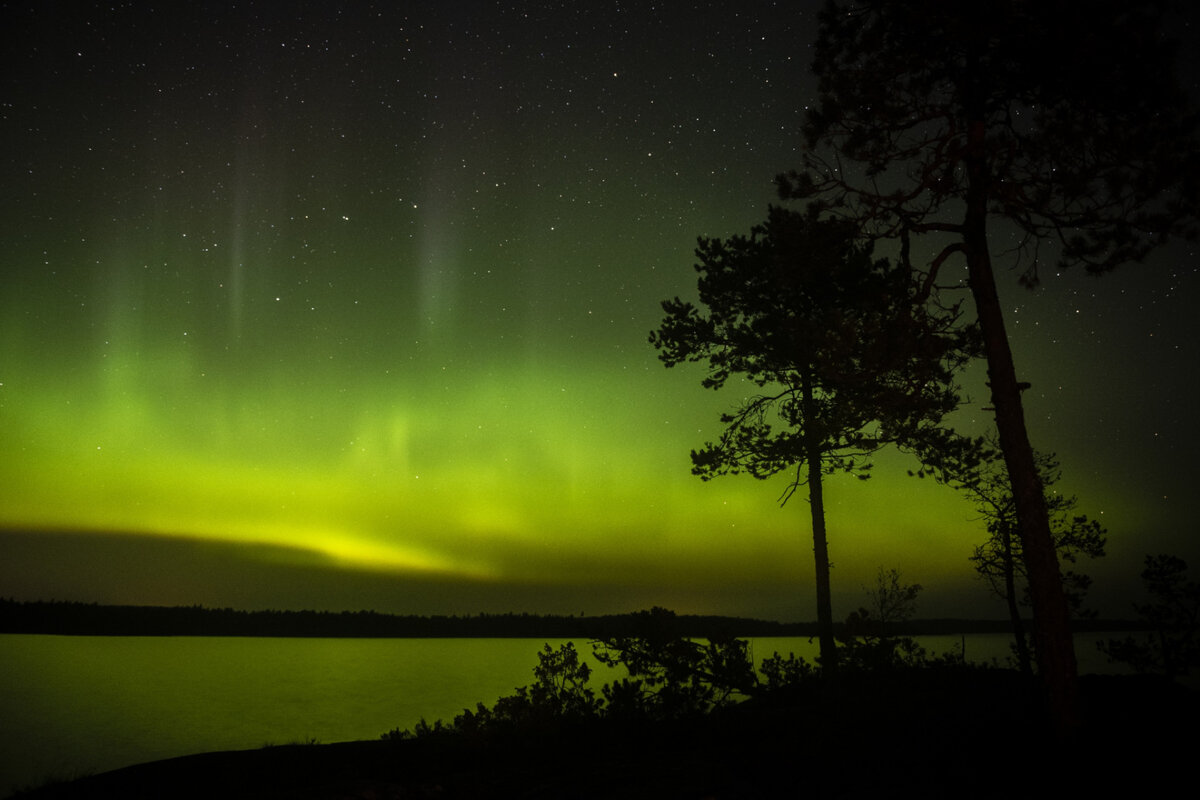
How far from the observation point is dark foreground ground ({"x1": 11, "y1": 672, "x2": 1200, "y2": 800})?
8969mm

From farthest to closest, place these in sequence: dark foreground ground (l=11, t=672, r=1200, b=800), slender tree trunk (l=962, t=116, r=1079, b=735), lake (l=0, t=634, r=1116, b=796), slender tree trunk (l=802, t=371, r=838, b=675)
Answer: lake (l=0, t=634, r=1116, b=796) < slender tree trunk (l=802, t=371, r=838, b=675) < slender tree trunk (l=962, t=116, r=1079, b=735) < dark foreground ground (l=11, t=672, r=1200, b=800)

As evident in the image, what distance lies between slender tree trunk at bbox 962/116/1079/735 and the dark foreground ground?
0.86 meters

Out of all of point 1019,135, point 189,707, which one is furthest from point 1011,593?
point 189,707

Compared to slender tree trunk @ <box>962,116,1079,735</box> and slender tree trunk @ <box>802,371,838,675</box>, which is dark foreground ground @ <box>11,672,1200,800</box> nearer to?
slender tree trunk @ <box>962,116,1079,735</box>

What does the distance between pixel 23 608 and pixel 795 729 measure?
194m

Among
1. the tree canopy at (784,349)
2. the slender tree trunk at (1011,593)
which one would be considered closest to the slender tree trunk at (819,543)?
the tree canopy at (784,349)

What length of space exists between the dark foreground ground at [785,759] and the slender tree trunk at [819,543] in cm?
440

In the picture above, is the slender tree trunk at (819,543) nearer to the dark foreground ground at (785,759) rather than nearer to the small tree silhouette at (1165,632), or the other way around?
the dark foreground ground at (785,759)

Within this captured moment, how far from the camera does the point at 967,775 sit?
9.12 metres

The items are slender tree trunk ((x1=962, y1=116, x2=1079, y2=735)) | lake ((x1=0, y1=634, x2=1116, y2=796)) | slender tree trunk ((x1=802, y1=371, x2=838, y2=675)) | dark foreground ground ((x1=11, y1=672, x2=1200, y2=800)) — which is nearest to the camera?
dark foreground ground ((x1=11, y1=672, x2=1200, y2=800))

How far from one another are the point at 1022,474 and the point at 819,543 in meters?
10.1

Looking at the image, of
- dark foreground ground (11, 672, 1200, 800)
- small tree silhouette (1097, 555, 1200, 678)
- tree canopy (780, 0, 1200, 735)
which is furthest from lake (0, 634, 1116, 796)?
small tree silhouette (1097, 555, 1200, 678)

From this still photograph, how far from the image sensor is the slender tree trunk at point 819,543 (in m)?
19.9

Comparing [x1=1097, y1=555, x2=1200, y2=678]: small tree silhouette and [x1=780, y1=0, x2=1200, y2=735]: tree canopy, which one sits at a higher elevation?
[x1=780, y1=0, x2=1200, y2=735]: tree canopy
